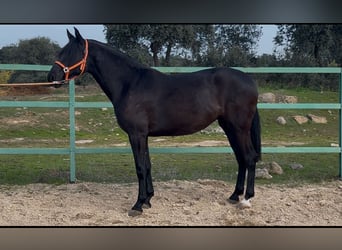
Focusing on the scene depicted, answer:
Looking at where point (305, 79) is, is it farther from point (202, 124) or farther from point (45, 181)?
point (45, 181)

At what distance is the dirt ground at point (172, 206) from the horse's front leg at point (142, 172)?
0.22 feet

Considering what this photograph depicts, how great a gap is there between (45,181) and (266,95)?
2.03 metres

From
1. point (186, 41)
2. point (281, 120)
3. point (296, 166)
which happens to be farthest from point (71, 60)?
point (296, 166)

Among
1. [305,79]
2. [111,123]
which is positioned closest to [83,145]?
[111,123]

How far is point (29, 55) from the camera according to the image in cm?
436

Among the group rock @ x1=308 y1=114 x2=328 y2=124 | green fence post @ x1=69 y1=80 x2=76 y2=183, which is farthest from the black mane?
rock @ x1=308 y1=114 x2=328 y2=124

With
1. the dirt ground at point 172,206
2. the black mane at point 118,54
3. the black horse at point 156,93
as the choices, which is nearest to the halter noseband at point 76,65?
the black horse at point 156,93

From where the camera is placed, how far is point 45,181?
15.1 ft

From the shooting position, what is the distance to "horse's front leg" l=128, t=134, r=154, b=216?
386 centimetres

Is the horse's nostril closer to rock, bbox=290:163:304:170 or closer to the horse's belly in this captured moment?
the horse's belly

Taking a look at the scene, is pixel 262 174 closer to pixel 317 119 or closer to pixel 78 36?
pixel 317 119

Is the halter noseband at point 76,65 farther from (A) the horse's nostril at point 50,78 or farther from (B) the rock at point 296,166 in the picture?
(B) the rock at point 296,166

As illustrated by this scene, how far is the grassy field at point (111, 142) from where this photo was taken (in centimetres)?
443

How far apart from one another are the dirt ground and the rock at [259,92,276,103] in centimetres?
73
